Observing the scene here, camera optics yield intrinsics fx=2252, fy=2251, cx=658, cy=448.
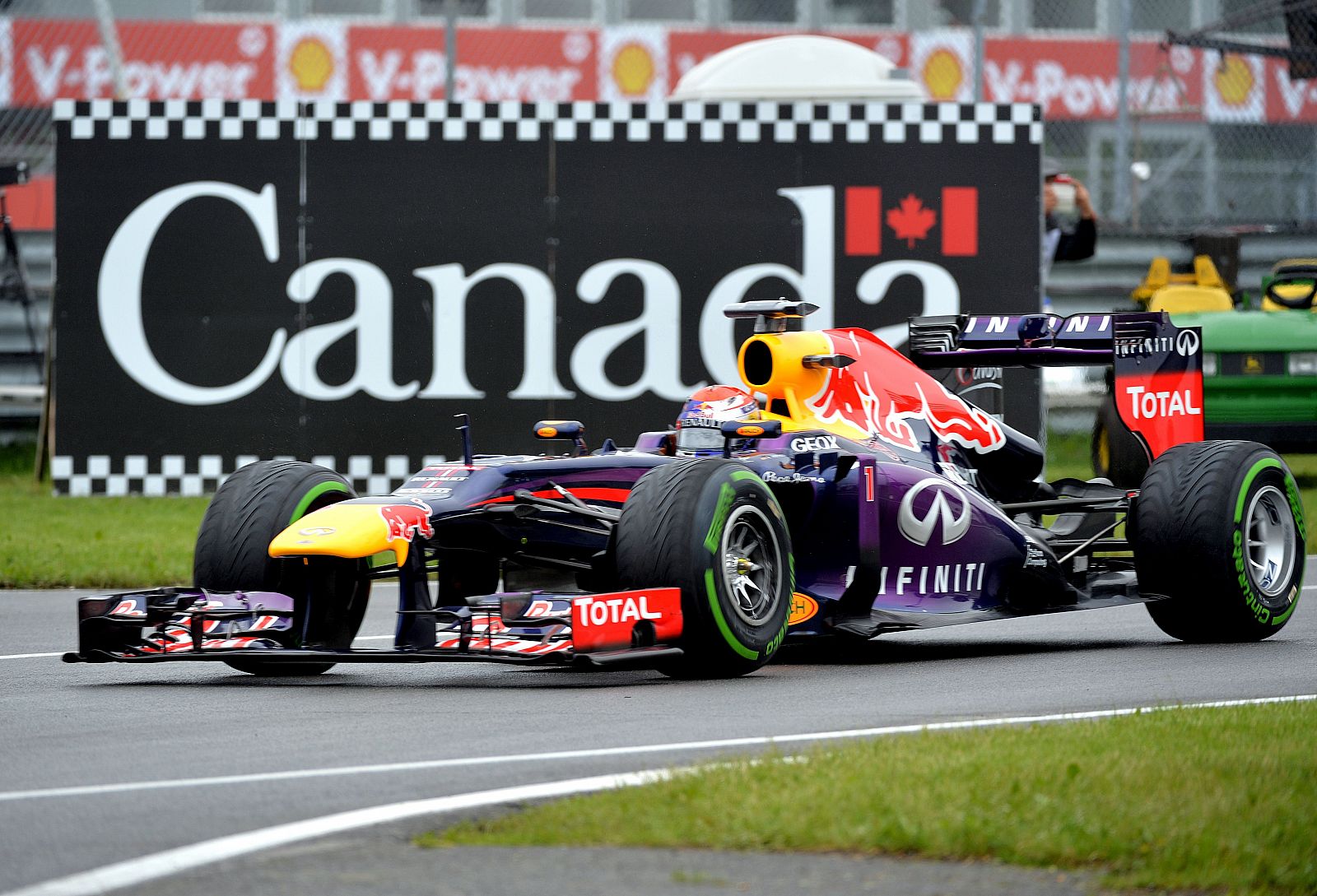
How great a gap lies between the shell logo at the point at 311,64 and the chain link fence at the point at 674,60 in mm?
19

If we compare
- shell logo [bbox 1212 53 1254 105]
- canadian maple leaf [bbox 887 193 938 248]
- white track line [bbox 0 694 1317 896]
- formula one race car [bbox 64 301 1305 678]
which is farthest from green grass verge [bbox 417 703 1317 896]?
shell logo [bbox 1212 53 1254 105]

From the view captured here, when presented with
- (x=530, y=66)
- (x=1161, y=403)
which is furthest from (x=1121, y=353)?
(x=530, y=66)

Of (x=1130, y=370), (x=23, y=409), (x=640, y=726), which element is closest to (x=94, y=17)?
(x=23, y=409)

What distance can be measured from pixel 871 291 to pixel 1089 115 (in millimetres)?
8517

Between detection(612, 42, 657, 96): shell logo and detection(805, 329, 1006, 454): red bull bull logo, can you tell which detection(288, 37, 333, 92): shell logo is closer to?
detection(612, 42, 657, 96): shell logo

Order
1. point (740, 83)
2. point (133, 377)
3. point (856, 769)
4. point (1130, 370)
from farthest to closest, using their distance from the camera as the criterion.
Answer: point (740, 83), point (133, 377), point (1130, 370), point (856, 769)

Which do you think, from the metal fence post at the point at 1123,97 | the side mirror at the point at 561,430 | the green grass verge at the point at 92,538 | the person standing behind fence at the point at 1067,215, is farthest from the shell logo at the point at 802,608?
the metal fence post at the point at 1123,97

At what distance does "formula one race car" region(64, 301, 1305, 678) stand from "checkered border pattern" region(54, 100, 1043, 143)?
6.47m

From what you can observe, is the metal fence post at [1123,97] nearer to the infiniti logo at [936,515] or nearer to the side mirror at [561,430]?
the infiniti logo at [936,515]

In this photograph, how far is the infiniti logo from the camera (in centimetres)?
920

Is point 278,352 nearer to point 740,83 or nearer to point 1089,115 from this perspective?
point 740,83

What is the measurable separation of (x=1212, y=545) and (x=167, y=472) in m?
9.35

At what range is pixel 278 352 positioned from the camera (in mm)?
16734

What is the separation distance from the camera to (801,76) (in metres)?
19.5
